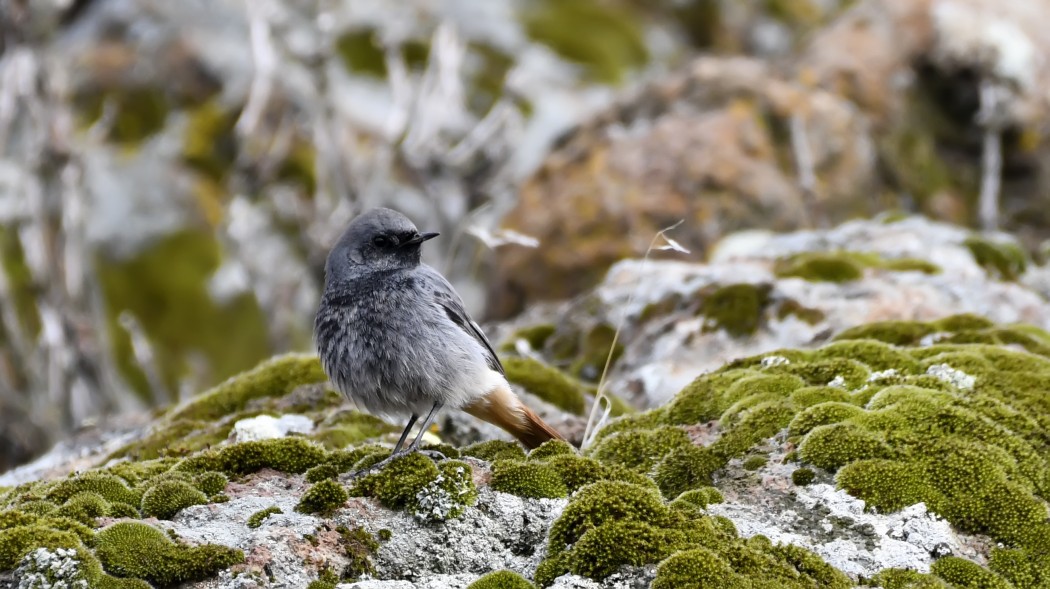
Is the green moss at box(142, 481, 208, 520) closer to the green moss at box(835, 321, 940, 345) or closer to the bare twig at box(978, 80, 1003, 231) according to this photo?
the green moss at box(835, 321, 940, 345)

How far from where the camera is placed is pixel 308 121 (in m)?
31.7

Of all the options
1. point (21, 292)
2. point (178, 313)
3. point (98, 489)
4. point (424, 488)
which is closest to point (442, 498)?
point (424, 488)

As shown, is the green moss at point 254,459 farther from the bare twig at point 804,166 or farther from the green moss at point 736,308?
the bare twig at point 804,166

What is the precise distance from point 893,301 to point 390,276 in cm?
709

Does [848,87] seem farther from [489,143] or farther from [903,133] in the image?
[489,143]

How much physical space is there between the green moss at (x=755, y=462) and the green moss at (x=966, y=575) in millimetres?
1613

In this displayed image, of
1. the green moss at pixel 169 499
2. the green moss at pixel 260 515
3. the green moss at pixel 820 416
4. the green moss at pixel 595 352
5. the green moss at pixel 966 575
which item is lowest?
the green moss at pixel 595 352

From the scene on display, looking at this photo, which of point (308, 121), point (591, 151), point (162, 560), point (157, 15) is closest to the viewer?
point (162, 560)

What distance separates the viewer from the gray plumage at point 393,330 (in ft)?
29.0

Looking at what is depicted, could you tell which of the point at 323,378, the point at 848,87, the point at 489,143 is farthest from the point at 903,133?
the point at 323,378

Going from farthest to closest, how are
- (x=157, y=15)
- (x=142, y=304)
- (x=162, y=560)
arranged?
(x=157, y=15) → (x=142, y=304) → (x=162, y=560)

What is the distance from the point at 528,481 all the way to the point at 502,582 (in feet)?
3.87

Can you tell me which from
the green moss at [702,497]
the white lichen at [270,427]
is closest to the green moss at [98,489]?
the white lichen at [270,427]

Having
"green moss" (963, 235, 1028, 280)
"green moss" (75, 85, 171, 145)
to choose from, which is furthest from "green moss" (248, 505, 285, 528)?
"green moss" (75, 85, 171, 145)
